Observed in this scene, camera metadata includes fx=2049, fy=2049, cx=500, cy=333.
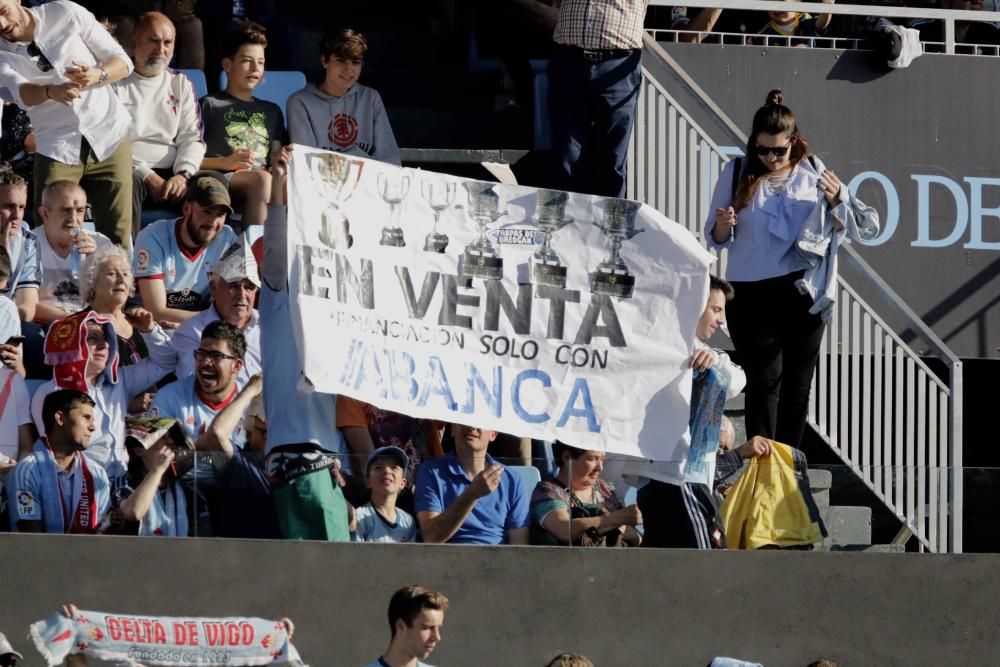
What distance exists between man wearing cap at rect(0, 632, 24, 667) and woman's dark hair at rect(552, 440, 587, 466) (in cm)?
216

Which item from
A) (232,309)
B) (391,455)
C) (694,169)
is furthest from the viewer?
(694,169)

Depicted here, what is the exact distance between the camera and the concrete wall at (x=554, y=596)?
777cm

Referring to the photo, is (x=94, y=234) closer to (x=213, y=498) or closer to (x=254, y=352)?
(x=254, y=352)

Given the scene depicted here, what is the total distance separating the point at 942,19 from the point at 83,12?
5060 mm

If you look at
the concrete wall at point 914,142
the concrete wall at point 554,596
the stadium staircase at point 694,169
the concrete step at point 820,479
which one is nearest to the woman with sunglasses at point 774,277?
the stadium staircase at point 694,169

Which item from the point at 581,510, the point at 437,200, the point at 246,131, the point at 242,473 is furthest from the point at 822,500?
the point at 246,131

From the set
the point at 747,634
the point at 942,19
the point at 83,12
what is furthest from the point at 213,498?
the point at 942,19

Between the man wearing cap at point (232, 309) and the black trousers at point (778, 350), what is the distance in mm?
2164

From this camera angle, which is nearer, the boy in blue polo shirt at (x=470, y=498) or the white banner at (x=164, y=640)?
the white banner at (x=164, y=640)

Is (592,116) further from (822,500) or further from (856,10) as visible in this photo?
(822,500)

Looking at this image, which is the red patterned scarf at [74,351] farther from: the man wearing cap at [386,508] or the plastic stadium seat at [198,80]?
the plastic stadium seat at [198,80]

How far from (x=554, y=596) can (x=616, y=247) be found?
59.8 inches

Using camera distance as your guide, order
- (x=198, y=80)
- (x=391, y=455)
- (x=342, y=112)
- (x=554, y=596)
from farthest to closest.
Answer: (x=198, y=80) < (x=342, y=112) < (x=554, y=596) < (x=391, y=455)

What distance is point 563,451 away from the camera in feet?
26.7
